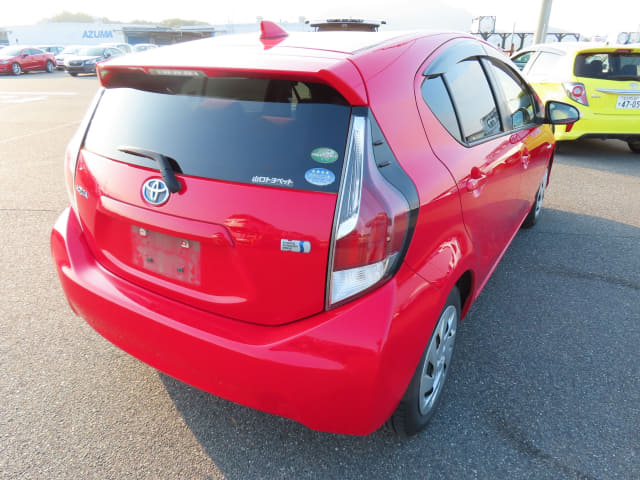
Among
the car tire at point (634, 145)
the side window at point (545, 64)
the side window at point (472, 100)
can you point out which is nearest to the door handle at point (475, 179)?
the side window at point (472, 100)

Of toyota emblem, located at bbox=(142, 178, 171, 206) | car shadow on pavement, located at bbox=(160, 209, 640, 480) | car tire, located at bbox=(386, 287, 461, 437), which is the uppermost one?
toyota emblem, located at bbox=(142, 178, 171, 206)

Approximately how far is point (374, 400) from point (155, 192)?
3.54 ft

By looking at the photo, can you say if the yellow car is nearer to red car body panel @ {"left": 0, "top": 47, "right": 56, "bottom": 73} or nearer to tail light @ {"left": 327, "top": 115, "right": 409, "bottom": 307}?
tail light @ {"left": 327, "top": 115, "right": 409, "bottom": 307}

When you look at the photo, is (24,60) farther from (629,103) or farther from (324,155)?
(324,155)

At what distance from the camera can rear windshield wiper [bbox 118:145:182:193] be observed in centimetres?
173

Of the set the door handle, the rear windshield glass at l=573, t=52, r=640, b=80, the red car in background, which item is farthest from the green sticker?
the red car in background

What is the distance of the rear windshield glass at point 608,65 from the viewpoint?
696 centimetres

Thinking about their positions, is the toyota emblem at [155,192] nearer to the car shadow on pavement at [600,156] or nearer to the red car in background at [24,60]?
the car shadow on pavement at [600,156]

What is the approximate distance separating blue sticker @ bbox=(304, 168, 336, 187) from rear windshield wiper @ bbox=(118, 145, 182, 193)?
0.48 meters

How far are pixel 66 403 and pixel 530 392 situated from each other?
2.28 m

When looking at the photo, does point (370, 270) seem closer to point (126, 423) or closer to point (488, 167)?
point (488, 167)

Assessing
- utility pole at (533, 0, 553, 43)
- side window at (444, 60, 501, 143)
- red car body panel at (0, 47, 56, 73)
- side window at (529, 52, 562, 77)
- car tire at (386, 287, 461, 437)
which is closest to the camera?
car tire at (386, 287, 461, 437)

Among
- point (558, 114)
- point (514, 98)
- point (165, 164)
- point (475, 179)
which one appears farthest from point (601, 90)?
point (165, 164)

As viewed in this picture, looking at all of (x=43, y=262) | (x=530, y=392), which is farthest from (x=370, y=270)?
(x=43, y=262)
